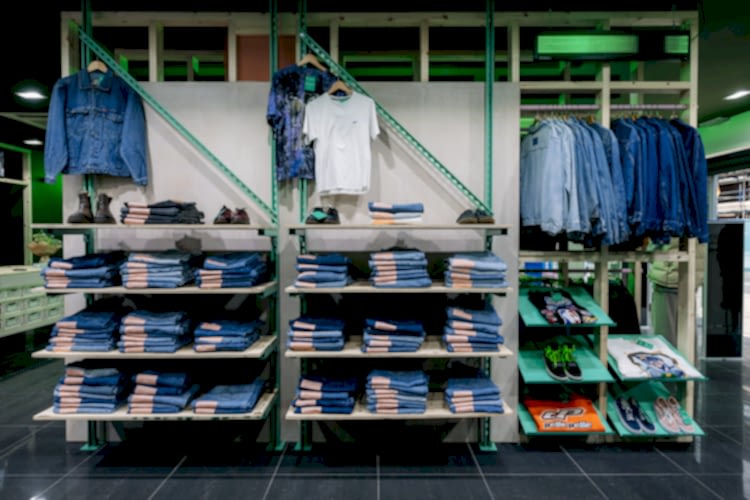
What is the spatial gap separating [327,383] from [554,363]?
1.73m

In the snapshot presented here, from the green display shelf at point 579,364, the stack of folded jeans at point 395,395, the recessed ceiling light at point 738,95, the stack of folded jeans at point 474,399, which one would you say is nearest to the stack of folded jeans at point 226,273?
the stack of folded jeans at point 395,395

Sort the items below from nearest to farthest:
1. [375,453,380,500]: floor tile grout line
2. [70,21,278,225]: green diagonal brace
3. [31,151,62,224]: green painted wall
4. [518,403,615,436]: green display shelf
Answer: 1. [375,453,380,500]: floor tile grout line
2. [70,21,278,225]: green diagonal brace
3. [518,403,615,436]: green display shelf
4. [31,151,62,224]: green painted wall

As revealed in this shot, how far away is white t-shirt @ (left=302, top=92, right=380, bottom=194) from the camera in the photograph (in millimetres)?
3098

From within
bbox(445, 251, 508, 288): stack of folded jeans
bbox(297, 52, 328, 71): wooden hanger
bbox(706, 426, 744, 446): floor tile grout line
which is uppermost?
bbox(297, 52, 328, 71): wooden hanger

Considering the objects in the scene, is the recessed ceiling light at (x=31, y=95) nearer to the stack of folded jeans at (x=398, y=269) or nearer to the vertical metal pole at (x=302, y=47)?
the vertical metal pole at (x=302, y=47)

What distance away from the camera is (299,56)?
128 inches

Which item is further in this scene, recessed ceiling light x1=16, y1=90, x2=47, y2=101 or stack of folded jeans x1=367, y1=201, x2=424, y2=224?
recessed ceiling light x1=16, y1=90, x2=47, y2=101

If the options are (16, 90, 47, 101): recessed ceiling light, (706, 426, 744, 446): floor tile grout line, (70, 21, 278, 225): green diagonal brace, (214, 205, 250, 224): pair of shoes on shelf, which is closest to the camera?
(214, 205, 250, 224): pair of shoes on shelf

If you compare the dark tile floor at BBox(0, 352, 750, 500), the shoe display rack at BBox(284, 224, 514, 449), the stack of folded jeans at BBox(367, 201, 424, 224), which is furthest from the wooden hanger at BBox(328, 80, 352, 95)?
the dark tile floor at BBox(0, 352, 750, 500)

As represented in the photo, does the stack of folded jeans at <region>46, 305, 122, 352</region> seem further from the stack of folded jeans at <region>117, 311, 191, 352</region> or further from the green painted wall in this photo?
the green painted wall

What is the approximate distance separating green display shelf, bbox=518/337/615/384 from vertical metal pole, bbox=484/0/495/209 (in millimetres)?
1264

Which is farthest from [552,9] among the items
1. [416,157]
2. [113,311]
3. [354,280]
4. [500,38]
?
[113,311]

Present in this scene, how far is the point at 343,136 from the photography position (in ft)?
10.2

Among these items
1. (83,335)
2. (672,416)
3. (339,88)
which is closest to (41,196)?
(83,335)
